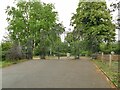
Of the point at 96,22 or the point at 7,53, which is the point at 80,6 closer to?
the point at 96,22

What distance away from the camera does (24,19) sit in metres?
58.9

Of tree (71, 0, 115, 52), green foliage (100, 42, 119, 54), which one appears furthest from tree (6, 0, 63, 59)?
green foliage (100, 42, 119, 54)

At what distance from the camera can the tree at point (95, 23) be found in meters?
52.8

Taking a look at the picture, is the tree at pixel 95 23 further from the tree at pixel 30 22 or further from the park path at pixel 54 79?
the park path at pixel 54 79

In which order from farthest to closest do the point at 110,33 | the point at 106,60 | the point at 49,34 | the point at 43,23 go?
the point at 49,34 → the point at 43,23 → the point at 110,33 → the point at 106,60

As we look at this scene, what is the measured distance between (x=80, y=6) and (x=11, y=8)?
12109mm

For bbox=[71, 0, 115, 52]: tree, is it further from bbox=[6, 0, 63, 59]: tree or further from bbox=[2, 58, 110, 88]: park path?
bbox=[2, 58, 110, 88]: park path

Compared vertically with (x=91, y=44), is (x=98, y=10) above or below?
above

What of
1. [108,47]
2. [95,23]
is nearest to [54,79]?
[95,23]

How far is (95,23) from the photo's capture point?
175 feet

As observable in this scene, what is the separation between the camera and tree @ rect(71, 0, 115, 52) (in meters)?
52.8

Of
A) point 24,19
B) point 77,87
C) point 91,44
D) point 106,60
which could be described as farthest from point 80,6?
point 77,87

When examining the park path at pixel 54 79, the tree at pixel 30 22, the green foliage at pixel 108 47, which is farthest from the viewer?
the tree at pixel 30 22

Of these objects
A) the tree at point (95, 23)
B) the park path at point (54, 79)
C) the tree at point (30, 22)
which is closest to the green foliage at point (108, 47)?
the tree at point (95, 23)
